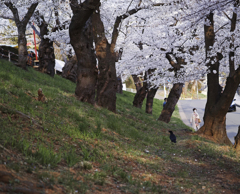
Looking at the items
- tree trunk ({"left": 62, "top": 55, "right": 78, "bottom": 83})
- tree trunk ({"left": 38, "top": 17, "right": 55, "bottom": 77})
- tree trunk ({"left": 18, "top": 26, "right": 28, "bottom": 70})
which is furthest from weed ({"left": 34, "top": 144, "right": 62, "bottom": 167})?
tree trunk ({"left": 62, "top": 55, "right": 78, "bottom": 83})

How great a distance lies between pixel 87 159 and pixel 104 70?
7.55 m

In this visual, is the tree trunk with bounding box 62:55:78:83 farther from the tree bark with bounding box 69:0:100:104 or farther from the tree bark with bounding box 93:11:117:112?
the tree bark with bounding box 69:0:100:104

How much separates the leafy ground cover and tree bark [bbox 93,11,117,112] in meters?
3.43

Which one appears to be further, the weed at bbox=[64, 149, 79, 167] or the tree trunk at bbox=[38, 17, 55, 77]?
the tree trunk at bbox=[38, 17, 55, 77]

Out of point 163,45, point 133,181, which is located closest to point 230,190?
point 133,181

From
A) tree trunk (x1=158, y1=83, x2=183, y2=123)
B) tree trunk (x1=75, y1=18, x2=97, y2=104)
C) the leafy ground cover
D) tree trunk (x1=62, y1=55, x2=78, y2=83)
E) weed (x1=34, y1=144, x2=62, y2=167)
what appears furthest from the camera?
tree trunk (x1=62, y1=55, x2=78, y2=83)

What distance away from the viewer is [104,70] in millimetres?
12328

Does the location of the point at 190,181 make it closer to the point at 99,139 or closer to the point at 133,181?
the point at 133,181

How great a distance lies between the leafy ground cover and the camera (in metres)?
3.73

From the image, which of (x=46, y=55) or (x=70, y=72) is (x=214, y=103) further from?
(x=70, y=72)

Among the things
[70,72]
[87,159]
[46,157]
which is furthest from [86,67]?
[70,72]

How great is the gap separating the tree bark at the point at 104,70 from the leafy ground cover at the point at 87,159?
343cm

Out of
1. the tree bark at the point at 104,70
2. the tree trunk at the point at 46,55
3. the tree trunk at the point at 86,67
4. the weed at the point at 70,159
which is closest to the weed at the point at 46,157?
the weed at the point at 70,159

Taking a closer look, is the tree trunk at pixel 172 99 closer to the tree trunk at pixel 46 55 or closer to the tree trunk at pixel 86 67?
the tree trunk at pixel 86 67
